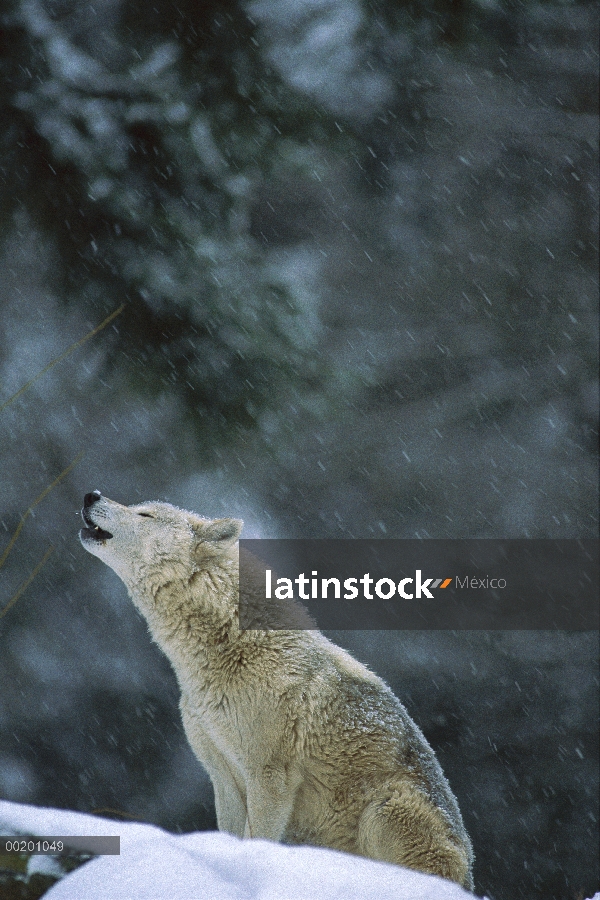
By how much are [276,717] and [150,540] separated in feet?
4.09

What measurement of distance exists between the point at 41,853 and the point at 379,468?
5845 millimetres

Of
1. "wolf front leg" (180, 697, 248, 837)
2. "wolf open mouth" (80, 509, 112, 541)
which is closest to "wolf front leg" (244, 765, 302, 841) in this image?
"wolf front leg" (180, 697, 248, 837)

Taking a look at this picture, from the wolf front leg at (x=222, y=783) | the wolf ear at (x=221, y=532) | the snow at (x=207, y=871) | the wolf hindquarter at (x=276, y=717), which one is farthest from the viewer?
the wolf ear at (x=221, y=532)

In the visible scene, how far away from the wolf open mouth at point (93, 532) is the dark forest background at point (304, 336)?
2.19 metres

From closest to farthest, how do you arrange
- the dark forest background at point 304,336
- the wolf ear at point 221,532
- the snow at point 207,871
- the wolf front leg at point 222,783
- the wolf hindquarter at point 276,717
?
the snow at point 207,871
the wolf hindquarter at point 276,717
the wolf front leg at point 222,783
the wolf ear at point 221,532
the dark forest background at point 304,336

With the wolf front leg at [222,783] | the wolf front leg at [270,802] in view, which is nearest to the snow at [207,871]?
the wolf front leg at [270,802]

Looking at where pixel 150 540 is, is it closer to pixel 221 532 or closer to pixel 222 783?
pixel 221 532

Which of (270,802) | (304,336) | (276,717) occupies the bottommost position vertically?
(270,802)

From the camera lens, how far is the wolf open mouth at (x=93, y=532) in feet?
14.9

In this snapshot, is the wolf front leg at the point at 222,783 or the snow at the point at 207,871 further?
the wolf front leg at the point at 222,783

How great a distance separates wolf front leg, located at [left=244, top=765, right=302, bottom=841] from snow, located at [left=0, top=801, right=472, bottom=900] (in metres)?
1.28

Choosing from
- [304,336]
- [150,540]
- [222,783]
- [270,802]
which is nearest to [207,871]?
[270,802]

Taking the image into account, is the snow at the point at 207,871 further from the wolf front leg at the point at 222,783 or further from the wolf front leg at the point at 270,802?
the wolf front leg at the point at 222,783

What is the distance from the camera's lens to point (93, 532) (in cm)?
456
